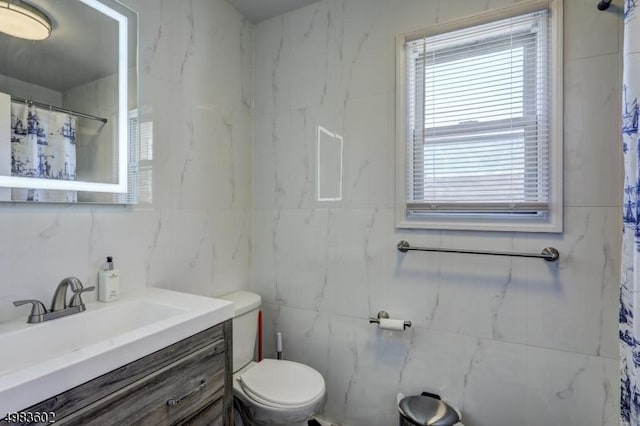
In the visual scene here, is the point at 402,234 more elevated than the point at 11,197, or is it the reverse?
the point at 11,197

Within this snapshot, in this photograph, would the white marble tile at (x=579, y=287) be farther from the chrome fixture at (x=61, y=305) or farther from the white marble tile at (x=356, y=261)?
the chrome fixture at (x=61, y=305)

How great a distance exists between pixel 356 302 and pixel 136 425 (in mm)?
1196

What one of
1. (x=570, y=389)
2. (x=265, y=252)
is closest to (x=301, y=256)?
(x=265, y=252)

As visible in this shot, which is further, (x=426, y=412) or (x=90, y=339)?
(x=426, y=412)

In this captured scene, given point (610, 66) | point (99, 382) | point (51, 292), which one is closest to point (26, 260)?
point (51, 292)

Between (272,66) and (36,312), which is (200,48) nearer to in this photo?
(272,66)

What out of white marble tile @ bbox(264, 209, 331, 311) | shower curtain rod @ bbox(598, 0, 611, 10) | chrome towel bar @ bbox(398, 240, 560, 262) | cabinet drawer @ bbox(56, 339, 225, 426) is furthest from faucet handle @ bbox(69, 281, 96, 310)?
shower curtain rod @ bbox(598, 0, 611, 10)

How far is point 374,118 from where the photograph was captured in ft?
5.84

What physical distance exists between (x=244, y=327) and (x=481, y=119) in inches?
66.0

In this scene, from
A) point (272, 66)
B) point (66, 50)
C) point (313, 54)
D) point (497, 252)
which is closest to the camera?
point (66, 50)

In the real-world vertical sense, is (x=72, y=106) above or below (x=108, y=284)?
above

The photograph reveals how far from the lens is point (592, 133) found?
1.34m

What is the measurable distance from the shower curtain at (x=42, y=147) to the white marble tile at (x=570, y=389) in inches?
83.5

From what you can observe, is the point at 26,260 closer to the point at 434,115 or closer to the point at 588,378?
the point at 434,115
